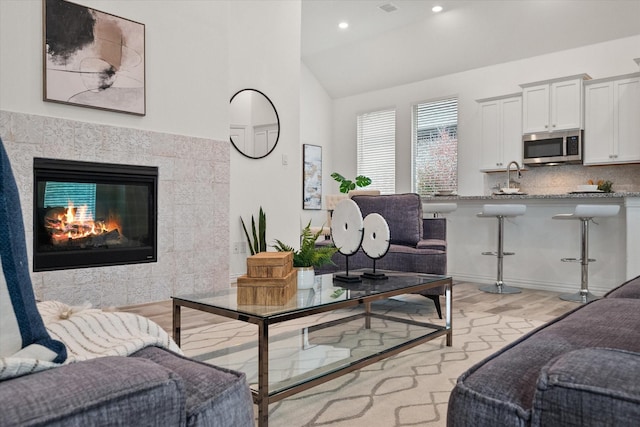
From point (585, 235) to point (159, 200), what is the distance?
388 cm

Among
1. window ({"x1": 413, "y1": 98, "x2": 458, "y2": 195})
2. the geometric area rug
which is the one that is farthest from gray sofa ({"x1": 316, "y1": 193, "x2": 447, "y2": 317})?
window ({"x1": 413, "y1": 98, "x2": 458, "y2": 195})

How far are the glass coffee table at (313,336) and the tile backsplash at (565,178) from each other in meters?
3.68

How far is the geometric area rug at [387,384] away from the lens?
1793mm

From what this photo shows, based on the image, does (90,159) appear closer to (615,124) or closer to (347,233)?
(347,233)

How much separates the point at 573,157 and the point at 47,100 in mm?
5084

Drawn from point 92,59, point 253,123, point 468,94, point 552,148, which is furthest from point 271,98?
point 552,148

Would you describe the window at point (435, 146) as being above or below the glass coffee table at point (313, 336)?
above

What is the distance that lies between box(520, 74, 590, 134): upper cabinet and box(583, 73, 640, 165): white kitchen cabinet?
4.0 inches

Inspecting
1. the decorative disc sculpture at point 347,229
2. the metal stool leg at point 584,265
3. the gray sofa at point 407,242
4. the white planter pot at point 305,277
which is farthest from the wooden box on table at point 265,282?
the metal stool leg at point 584,265

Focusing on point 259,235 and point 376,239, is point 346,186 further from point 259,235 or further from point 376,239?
point 376,239

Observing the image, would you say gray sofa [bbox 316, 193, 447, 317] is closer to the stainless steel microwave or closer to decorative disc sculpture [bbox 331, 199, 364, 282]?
decorative disc sculpture [bbox 331, 199, 364, 282]

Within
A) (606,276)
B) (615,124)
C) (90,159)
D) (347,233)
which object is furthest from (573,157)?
(90,159)

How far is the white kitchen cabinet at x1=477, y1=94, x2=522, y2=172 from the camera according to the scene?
5.79m

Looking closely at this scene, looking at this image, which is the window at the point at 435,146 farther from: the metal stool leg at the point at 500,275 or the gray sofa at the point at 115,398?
the gray sofa at the point at 115,398
